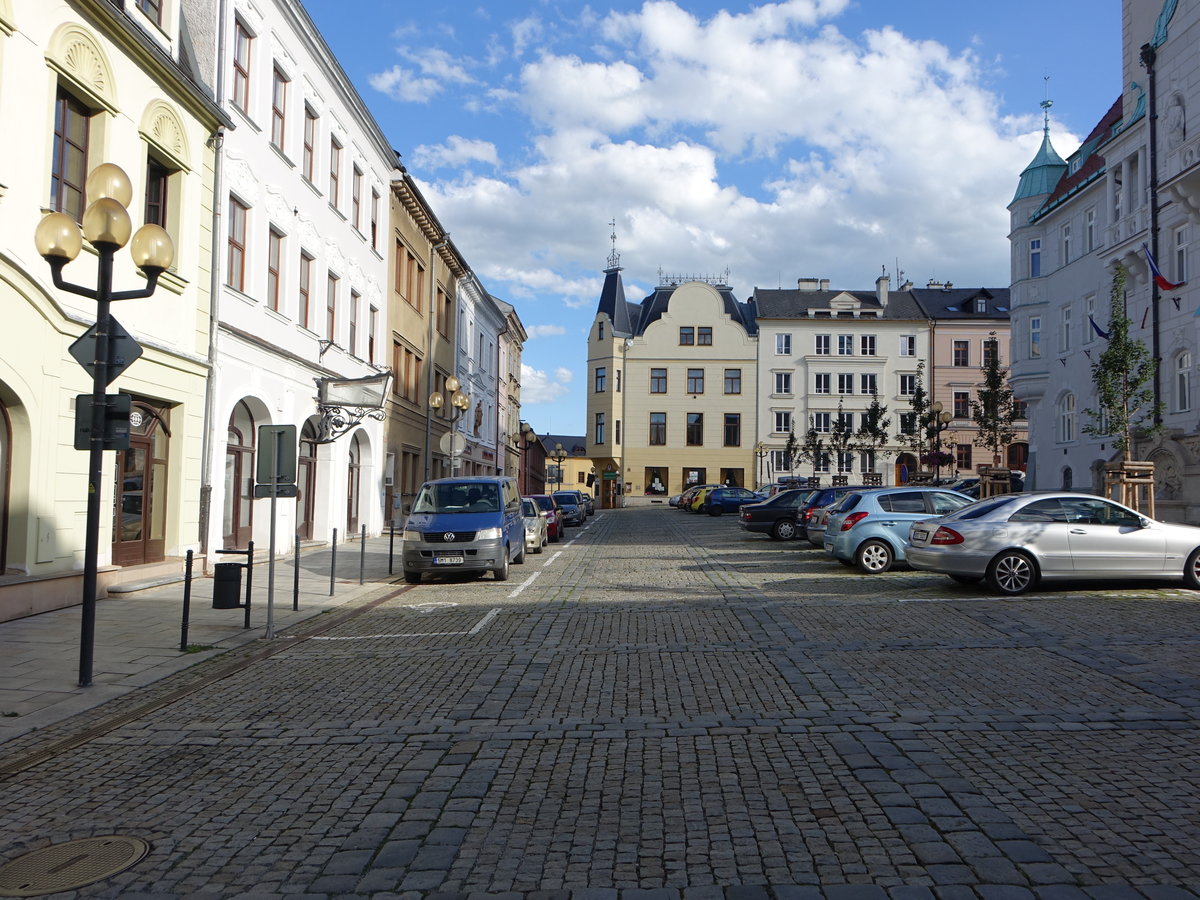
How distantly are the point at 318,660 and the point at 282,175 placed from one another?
14905 mm

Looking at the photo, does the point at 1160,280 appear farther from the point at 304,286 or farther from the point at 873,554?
the point at 304,286

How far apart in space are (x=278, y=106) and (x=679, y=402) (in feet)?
171

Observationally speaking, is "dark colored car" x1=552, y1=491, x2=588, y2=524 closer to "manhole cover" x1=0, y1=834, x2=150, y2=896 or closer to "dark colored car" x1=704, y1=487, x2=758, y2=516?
"dark colored car" x1=704, y1=487, x2=758, y2=516

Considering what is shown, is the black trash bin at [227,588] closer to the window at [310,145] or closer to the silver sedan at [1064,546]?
the silver sedan at [1064,546]

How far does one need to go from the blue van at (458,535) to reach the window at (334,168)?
10896mm

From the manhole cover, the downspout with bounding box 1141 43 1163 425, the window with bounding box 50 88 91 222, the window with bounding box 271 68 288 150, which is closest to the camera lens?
the manhole cover

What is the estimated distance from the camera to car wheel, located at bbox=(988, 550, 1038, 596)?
13.7 m

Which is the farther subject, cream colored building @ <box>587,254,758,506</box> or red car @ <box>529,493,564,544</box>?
cream colored building @ <box>587,254,758,506</box>

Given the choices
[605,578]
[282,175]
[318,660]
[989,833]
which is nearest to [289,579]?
[605,578]

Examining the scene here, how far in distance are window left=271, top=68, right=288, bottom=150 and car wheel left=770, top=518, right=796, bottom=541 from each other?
16295 mm

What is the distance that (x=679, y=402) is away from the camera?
7200 centimetres

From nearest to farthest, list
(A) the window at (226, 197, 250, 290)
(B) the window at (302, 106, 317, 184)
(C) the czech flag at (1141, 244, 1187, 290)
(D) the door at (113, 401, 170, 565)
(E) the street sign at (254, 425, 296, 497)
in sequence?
(E) the street sign at (254, 425, 296, 497)
(D) the door at (113, 401, 170, 565)
(A) the window at (226, 197, 250, 290)
(B) the window at (302, 106, 317, 184)
(C) the czech flag at (1141, 244, 1187, 290)

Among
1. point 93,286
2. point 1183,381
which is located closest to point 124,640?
point 93,286

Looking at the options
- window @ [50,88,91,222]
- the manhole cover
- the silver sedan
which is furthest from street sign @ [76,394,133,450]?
the silver sedan
